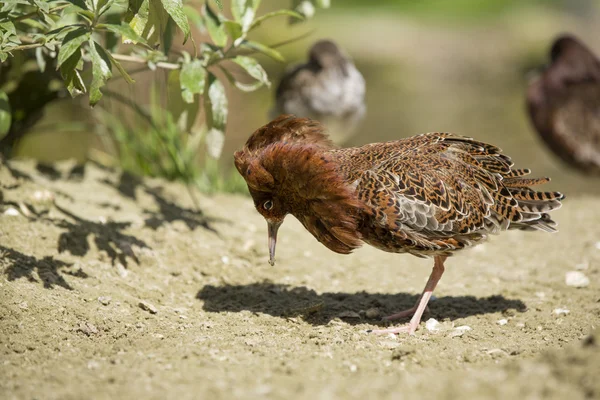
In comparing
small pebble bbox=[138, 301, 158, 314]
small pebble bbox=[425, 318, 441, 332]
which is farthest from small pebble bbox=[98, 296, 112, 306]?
small pebble bbox=[425, 318, 441, 332]

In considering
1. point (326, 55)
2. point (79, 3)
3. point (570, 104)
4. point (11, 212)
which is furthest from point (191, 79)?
point (570, 104)

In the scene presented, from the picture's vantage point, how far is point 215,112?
182 inches

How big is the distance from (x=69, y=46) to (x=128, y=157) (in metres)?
3.64

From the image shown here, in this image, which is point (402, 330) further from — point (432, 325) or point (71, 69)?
point (71, 69)

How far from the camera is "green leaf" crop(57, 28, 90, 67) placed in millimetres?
3529

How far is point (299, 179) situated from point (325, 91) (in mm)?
4281

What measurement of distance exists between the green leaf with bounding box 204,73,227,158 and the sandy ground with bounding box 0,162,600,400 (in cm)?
92

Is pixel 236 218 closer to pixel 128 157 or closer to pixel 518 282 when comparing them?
pixel 128 157

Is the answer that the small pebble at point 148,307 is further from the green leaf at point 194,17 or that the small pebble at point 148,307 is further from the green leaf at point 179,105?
the green leaf at point 194,17

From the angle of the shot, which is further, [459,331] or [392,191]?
[459,331]

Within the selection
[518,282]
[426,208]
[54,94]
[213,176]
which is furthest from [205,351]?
[213,176]

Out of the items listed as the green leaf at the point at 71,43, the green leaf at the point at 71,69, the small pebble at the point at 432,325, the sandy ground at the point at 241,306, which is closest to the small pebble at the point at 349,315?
A: the sandy ground at the point at 241,306

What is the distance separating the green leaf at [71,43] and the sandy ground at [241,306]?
4.42 feet

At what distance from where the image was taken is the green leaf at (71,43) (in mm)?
3529
